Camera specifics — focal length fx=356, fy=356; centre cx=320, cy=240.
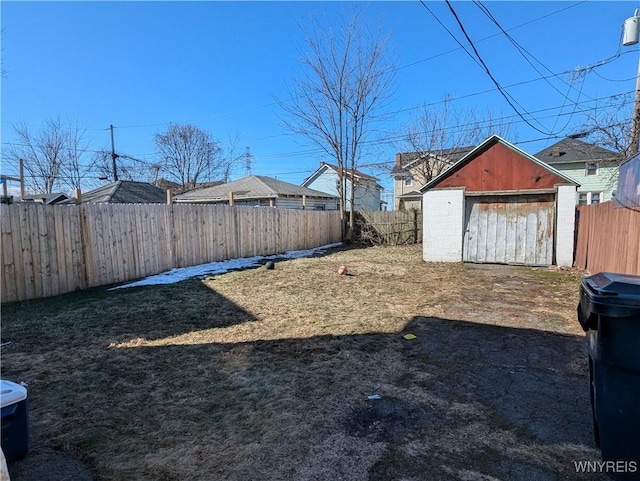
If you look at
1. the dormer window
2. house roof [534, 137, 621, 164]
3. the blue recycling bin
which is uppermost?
house roof [534, 137, 621, 164]

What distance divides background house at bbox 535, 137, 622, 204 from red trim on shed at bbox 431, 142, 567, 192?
1633 centimetres

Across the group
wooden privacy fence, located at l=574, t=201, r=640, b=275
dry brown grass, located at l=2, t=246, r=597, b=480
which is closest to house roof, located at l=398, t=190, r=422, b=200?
wooden privacy fence, located at l=574, t=201, r=640, b=275

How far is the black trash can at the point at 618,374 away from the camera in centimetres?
186

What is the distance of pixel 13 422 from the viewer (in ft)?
6.48

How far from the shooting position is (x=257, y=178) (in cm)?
2031

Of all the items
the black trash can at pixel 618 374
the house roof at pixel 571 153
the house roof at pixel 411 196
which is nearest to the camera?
the black trash can at pixel 618 374

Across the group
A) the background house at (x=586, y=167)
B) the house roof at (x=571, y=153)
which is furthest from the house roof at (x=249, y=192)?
the background house at (x=586, y=167)

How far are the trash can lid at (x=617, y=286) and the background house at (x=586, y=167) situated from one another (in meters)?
25.0

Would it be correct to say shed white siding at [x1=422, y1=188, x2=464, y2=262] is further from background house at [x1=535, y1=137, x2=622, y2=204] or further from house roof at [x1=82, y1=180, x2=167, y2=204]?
background house at [x1=535, y1=137, x2=622, y2=204]

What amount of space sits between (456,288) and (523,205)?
178 inches

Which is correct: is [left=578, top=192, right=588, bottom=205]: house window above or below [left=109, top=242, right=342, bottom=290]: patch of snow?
above

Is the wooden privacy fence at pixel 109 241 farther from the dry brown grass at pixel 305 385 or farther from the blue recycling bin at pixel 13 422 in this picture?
the blue recycling bin at pixel 13 422

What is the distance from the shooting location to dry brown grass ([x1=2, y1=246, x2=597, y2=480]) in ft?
7.12

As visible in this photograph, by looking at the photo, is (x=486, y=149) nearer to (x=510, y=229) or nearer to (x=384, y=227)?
(x=510, y=229)
